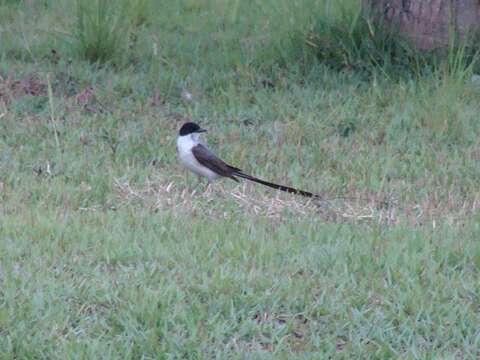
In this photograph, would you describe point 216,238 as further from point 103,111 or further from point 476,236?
point 103,111

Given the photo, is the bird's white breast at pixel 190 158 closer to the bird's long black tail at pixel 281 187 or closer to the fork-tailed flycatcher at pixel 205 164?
the fork-tailed flycatcher at pixel 205 164

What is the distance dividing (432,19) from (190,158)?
3324 millimetres

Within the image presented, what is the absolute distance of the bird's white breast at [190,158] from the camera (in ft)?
22.3

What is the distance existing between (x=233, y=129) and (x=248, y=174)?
106 centimetres

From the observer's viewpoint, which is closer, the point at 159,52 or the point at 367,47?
the point at 367,47

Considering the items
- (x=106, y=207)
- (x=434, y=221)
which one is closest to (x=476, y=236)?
(x=434, y=221)

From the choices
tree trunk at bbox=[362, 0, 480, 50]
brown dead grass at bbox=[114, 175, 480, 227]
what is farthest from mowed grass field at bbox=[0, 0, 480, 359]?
tree trunk at bbox=[362, 0, 480, 50]

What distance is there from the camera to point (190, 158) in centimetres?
686

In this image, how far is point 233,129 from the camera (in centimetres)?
801

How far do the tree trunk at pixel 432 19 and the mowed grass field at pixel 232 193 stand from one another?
0.32 m

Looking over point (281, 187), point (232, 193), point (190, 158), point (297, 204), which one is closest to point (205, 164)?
point (190, 158)

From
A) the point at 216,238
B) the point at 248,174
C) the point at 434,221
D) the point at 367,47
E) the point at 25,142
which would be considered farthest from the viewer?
the point at 367,47

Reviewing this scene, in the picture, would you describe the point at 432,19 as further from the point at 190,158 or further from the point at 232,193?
the point at 232,193

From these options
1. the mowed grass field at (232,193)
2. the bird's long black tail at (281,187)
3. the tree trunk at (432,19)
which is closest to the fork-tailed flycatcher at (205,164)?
the bird's long black tail at (281,187)
